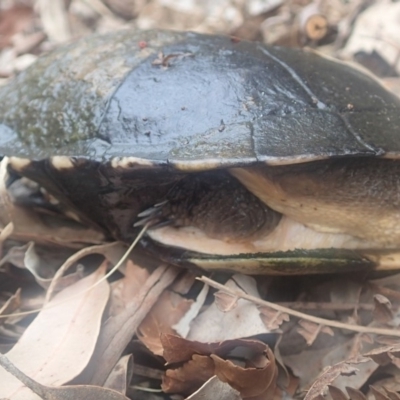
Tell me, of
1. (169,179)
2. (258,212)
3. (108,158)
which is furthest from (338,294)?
(108,158)

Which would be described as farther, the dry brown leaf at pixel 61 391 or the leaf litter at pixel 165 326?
the leaf litter at pixel 165 326

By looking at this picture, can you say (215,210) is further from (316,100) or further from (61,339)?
(61,339)

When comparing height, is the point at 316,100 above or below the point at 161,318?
above

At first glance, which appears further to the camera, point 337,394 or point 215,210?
point 215,210

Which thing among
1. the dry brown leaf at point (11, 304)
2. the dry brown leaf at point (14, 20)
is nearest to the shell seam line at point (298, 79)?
the dry brown leaf at point (11, 304)

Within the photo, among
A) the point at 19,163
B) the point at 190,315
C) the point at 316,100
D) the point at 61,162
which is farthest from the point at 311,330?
the point at 19,163

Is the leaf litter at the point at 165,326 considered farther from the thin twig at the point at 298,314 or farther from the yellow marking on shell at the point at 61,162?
the yellow marking on shell at the point at 61,162

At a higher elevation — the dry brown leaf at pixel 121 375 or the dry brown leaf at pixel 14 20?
the dry brown leaf at pixel 14 20

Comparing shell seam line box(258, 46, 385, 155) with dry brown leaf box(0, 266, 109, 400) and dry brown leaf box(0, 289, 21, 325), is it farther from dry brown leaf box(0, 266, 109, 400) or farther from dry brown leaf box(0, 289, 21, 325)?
dry brown leaf box(0, 289, 21, 325)
